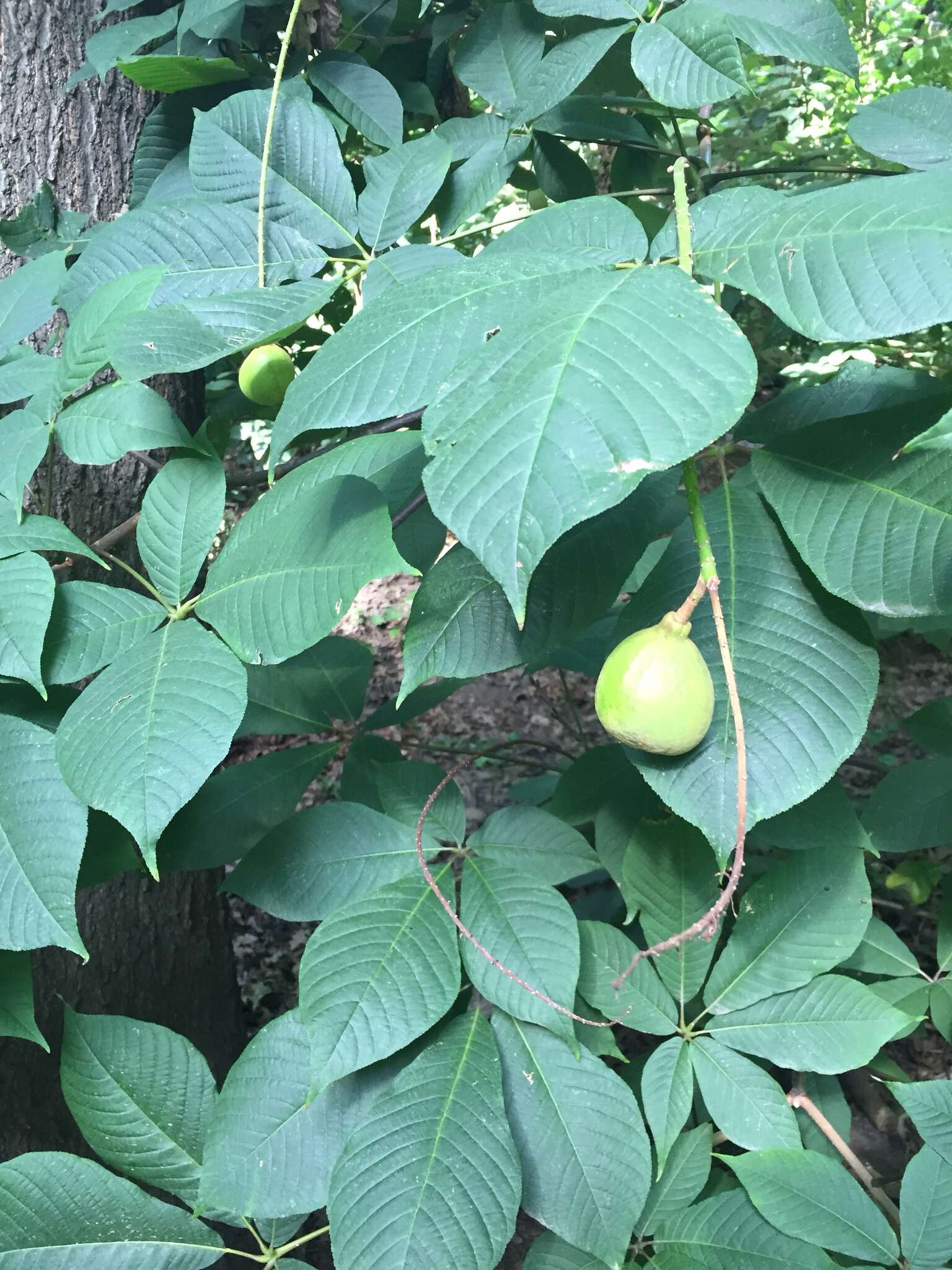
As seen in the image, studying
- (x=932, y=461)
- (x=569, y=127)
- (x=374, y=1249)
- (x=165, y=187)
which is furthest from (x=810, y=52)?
(x=374, y=1249)

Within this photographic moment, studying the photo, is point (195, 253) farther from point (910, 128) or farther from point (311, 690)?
point (910, 128)

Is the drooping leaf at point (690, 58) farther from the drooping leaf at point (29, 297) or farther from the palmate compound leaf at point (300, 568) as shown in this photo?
the drooping leaf at point (29, 297)

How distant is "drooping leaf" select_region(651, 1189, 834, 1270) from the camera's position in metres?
0.97

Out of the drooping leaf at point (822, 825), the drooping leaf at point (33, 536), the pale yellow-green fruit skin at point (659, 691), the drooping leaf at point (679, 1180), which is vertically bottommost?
the drooping leaf at point (679, 1180)

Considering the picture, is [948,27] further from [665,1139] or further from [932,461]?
[665,1139]

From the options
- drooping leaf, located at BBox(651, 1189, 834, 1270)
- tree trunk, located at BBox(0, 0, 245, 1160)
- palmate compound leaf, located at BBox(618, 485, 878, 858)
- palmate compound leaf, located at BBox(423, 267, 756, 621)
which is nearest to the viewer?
palmate compound leaf, located at BBox(423, 267, 756, 621)

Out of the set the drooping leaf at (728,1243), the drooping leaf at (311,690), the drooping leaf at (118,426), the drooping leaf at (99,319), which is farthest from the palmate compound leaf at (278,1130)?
the drooping leaf at (99,319)

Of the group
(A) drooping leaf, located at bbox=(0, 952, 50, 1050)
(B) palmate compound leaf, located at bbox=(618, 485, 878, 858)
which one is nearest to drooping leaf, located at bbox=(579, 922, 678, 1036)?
(B) palmate compound leaf, located at bbox=(618, 485, 878, 858)

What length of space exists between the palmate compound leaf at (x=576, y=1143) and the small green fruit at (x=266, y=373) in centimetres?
90

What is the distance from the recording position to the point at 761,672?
804 mm

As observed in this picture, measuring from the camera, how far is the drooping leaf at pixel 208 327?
2.71 feet

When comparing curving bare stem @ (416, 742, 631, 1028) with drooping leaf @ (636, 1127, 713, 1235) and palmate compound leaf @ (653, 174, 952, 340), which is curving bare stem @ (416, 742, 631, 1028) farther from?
palmate compound leaf @ (653, 174, 952, 340)

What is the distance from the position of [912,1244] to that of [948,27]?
365cm

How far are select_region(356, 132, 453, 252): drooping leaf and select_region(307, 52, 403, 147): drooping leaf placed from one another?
267mm
